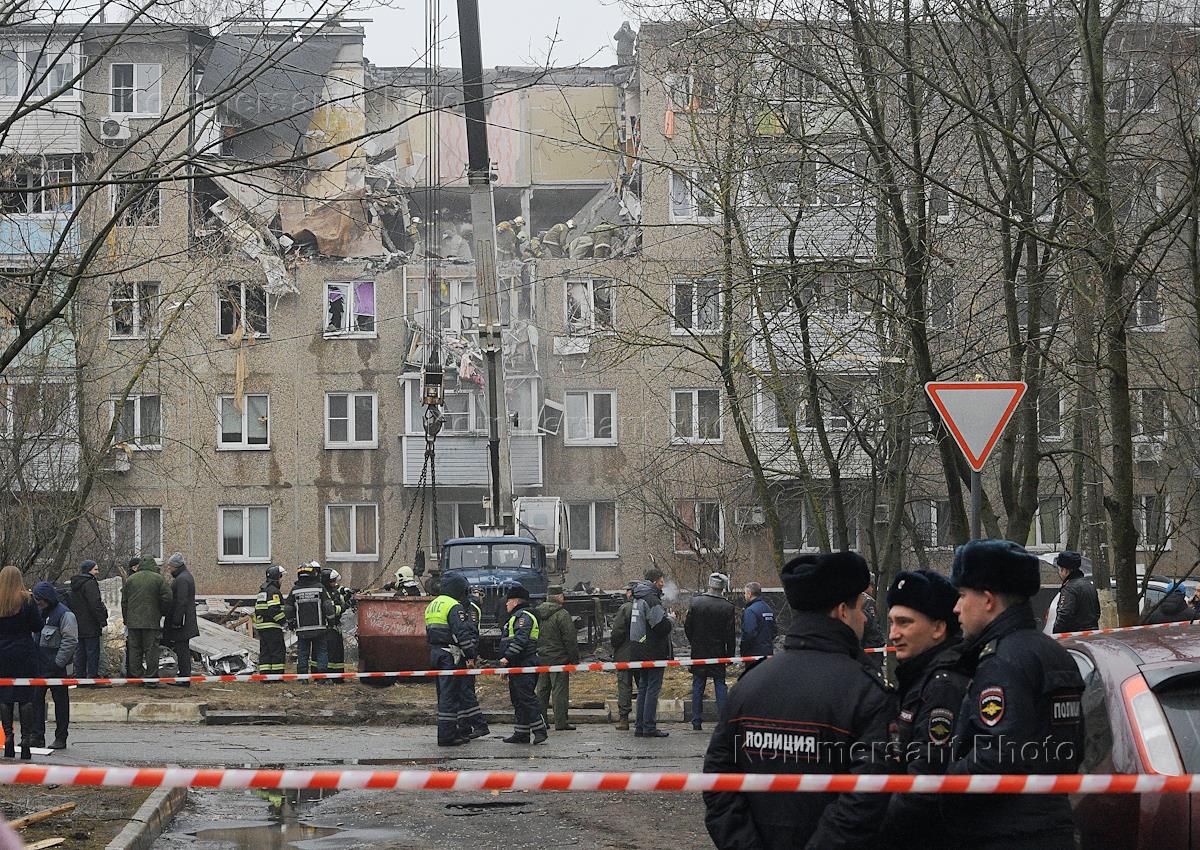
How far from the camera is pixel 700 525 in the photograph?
135ft

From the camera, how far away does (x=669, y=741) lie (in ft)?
53.1

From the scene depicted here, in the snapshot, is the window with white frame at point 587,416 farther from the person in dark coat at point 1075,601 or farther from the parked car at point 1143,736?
the parked car at point 1143,736

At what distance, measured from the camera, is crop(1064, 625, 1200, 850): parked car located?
4723 mm

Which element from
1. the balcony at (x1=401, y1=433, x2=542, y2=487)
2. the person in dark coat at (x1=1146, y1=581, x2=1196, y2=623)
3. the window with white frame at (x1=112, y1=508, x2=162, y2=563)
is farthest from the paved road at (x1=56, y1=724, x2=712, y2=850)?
the window with white frame at (x1=112, y1=508, x2=162, y2=563)

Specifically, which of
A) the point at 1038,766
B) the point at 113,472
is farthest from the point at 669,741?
the point at 113,472

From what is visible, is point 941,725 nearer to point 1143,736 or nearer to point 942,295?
point 1143,736

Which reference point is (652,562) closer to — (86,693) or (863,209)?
(86,693)

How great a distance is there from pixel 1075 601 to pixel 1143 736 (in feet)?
32.6

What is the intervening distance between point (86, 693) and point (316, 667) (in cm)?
349

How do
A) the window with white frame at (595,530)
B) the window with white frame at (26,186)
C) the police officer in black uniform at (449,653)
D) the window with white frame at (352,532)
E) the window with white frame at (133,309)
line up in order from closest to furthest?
1. the window with white frame at (26,186)
2. the police officer in black uniform at (449,653)
3. the window with white frame at (133,309)
4. the window with white frame at (352,532)
5. the window with white frame at (595,530)

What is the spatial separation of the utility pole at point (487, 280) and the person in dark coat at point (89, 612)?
11.5 m

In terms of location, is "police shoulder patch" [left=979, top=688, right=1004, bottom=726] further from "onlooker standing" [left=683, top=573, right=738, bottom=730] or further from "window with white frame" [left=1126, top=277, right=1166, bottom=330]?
"onlooker standing" [left=683, top=573, right=738, bottom=730]

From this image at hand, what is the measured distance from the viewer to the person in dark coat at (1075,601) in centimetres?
1438

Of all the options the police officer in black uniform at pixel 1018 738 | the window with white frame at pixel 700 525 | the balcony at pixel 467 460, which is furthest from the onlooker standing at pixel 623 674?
the balcony at pixel 467 460
